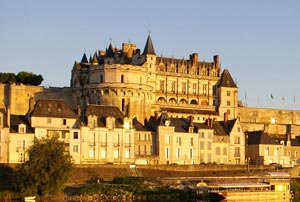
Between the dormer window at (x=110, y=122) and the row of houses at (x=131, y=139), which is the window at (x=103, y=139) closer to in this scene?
the row of houses at (x=131, y=139)

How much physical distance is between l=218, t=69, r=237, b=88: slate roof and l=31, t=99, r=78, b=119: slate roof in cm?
3885

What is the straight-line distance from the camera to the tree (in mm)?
55031

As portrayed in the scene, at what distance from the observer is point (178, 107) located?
99.5 metres

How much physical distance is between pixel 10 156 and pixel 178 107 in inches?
1482

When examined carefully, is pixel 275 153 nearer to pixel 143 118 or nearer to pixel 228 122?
pixel 228 122

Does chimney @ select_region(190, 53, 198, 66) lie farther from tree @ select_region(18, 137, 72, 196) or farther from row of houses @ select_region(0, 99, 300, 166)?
tree @ select_region(18, 137, 72, 196)

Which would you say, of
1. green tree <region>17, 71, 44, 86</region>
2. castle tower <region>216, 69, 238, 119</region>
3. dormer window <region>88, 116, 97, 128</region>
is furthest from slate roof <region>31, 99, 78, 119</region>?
castle tower <region>216, 69, 238, 119</region>

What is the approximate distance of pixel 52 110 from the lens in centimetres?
7000

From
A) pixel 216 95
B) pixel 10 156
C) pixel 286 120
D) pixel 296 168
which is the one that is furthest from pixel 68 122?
pixel 286 120

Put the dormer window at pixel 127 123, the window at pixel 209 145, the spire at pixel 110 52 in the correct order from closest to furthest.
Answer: the dormer window at pixel 127 123, the window at pixel 209 145, the spire at pixel 110 52

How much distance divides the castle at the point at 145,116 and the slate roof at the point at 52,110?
95 millimetres

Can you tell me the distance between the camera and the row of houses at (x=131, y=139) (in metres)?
67.4

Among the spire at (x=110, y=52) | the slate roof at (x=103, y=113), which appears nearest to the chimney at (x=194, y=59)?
the spire at (x=110, y=52)

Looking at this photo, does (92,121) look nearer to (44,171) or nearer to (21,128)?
(21,128)
